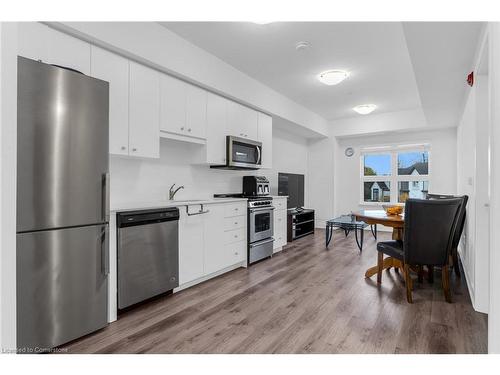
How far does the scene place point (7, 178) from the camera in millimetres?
1040

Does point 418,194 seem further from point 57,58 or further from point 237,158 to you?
point 57,58

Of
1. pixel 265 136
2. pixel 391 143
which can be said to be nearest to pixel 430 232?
pixel 265 136

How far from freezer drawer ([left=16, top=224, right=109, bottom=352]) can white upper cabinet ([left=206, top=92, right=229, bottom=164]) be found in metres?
1.75

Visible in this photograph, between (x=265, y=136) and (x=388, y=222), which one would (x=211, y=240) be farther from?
(x=265, y=136)

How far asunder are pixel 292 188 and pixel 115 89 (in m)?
4.12

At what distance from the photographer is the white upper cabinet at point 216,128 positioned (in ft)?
11.5

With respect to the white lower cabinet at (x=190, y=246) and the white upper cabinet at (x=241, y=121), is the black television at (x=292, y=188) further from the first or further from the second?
the white lower cabinet at (x=190, y=246)

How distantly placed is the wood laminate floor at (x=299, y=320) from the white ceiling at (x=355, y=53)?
2.33 m

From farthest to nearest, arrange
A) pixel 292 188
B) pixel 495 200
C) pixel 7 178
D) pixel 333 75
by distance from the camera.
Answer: pixel 292 188 → pixel 333 75 → pixel 495 200 → pixel 7 178

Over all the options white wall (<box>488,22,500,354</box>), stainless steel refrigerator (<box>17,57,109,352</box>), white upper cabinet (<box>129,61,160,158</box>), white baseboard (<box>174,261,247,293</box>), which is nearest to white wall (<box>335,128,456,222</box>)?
white baseboard (<box>174,261,247,293</box>)

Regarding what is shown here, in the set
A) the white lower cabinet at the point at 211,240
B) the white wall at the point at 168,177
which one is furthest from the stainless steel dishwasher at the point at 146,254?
the white wall at the point at 168,177

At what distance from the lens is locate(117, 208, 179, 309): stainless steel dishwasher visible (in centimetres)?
234

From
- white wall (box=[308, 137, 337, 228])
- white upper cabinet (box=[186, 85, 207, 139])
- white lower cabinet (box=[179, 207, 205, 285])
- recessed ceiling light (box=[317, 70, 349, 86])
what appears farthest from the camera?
white wall (box=[308, 137, 337, 228])

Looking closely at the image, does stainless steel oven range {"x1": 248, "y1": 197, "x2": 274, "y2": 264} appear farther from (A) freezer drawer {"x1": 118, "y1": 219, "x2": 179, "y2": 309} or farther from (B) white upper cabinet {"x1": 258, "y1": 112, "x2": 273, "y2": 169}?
(A) freezer drawer {"x1": 118, "y1": 219, "x2": 179, "y2": 309}
